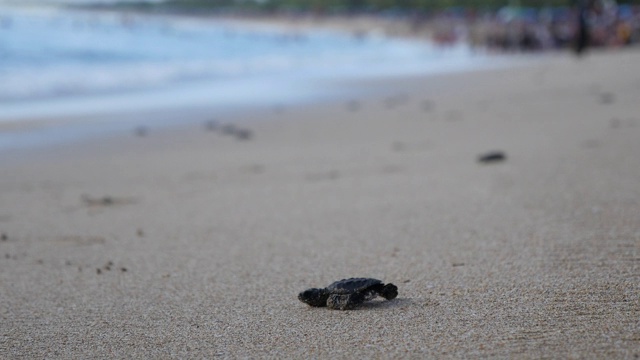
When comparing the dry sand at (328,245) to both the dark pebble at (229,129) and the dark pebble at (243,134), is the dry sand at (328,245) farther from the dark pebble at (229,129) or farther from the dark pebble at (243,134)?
the dark pebble at (229,129)

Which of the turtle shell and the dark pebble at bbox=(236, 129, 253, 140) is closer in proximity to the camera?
the turtle shell

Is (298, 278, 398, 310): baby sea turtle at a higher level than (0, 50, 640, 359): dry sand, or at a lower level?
higher

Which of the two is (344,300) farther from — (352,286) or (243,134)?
(243,134)

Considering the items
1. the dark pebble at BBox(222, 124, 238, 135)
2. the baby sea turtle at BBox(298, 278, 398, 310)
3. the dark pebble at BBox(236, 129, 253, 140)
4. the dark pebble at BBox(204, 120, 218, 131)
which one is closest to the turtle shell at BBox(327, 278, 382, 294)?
the baby sea turtle at BBox(298, 278, 398, 310)

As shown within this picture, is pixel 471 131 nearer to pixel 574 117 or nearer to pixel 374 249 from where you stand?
pixel 574 117

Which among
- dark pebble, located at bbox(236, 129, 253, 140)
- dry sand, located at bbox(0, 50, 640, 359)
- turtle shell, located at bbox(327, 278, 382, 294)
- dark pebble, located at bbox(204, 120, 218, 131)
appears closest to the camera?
dry sand, located at bbox(0, 50, 640, 359)

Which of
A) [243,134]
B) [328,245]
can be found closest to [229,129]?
[243,134]

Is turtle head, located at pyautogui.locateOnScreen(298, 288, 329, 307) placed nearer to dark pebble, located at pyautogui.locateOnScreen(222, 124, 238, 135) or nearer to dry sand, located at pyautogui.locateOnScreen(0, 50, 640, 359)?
dry sand, located at pyautogui.locateOnScreen(0, 50, 640, 359)
